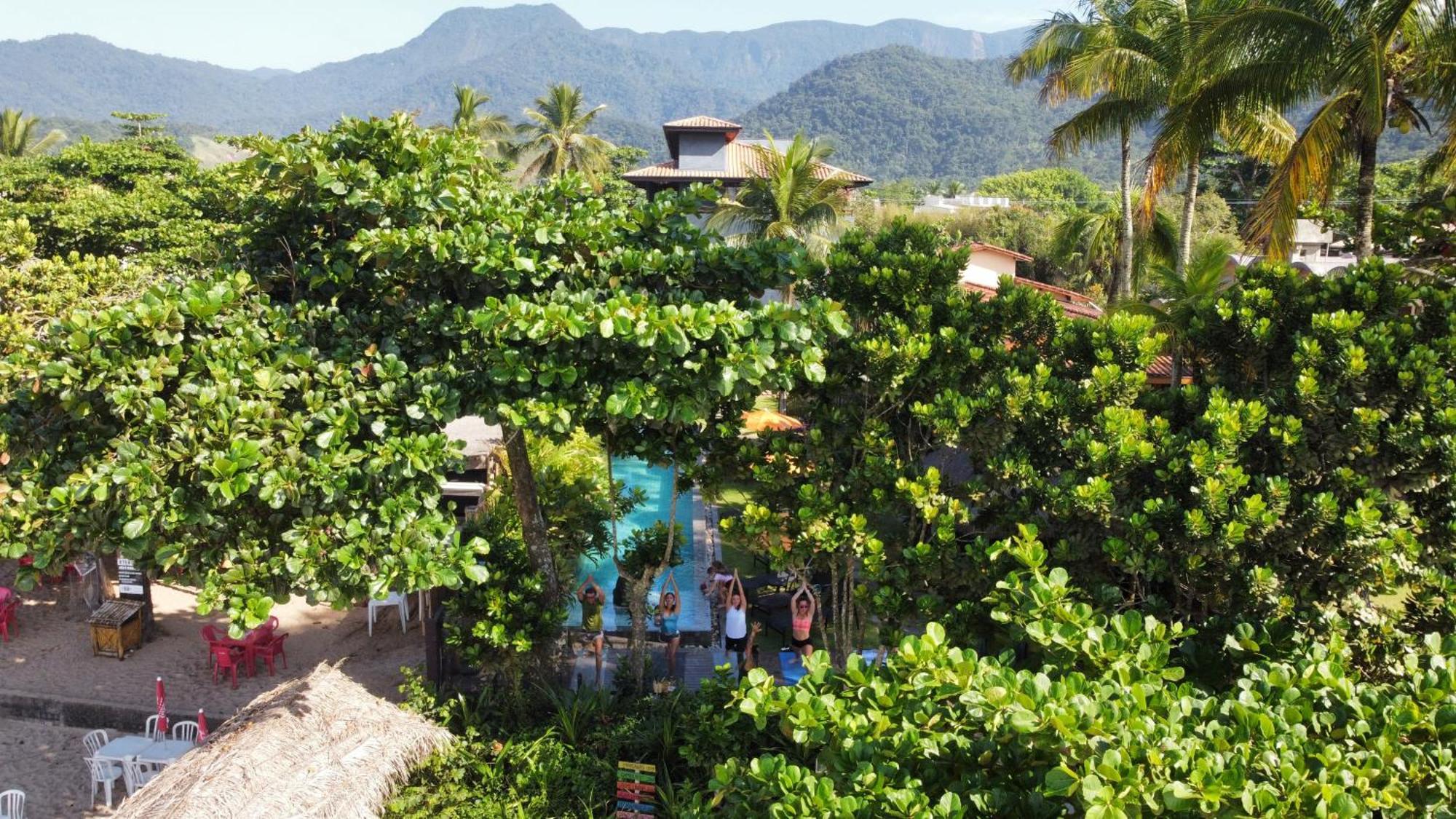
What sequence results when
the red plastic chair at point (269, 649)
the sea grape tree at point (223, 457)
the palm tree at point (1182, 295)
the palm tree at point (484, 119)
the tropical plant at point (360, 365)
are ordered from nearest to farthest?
Answer: the sea grape tree at point (223, 457) → the tropical plant at point (360, 365) → the palm tree at point (1182, 295) → the red plastic chair at point (269, 649) → the palm tree at point (484, 119)

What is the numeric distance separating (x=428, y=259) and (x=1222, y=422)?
18.6ft

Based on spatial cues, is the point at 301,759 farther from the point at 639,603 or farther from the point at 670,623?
the point at 670,623

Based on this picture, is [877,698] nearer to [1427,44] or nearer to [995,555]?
[995,555]

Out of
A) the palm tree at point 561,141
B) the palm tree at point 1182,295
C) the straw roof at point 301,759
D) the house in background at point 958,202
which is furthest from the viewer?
the house in background at point 958,202

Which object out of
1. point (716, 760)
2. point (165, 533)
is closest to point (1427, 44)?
point (716, 760)

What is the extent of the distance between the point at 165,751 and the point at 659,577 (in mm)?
6724

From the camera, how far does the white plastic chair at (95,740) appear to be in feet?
Answer: 31.2

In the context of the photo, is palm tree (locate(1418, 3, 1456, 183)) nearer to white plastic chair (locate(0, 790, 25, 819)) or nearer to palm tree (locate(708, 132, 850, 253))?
palm tree (locate(708, 132, 850, 253))

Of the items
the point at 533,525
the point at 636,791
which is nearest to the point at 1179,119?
the point at 533,525

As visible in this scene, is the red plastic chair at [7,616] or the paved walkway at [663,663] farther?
the red plastic chair at [7,616]

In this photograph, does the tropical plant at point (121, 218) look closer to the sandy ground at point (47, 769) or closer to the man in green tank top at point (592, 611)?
the sandy ground at point (47, 769)

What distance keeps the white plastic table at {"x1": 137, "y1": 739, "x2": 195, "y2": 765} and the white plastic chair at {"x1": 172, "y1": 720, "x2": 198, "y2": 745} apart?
0.51ft

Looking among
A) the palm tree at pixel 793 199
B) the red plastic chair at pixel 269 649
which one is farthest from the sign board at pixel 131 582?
the palm tree at pixel 793 199

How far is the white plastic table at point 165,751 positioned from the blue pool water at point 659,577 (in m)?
3.94
